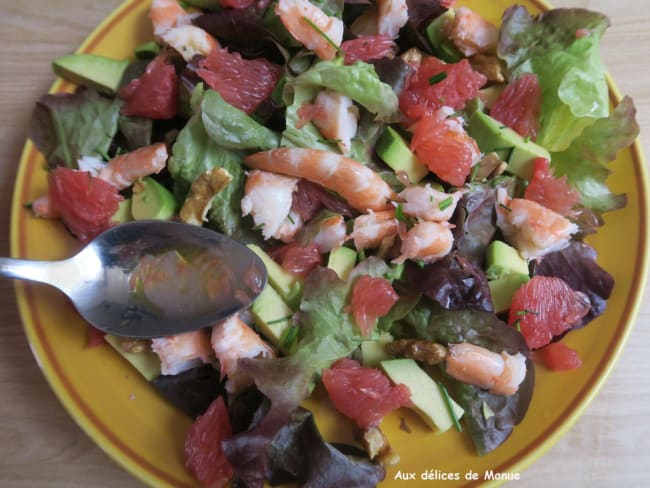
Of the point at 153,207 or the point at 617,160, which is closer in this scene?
the point at 153,207

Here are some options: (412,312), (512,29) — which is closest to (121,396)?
(412,312)

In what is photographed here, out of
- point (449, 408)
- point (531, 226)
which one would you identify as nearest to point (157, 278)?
point (449, 408)

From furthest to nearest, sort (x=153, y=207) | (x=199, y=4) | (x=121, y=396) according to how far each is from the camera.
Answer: (x=199, y=4) → (x=153, y=207) → (x=121, y=396)

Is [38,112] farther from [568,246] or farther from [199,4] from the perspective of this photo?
[568,246]

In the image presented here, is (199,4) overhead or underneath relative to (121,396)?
overhead

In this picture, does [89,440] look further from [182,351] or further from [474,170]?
[474,170]

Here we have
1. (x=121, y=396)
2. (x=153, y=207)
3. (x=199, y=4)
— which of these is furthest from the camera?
(x=199, y=4)

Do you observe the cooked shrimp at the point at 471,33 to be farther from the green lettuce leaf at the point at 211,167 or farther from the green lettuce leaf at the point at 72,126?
the green lettuce leaf at the point at 72,126

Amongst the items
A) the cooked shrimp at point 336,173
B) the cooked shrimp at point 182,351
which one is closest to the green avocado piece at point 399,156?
the cooked shrimp at point 336,173
